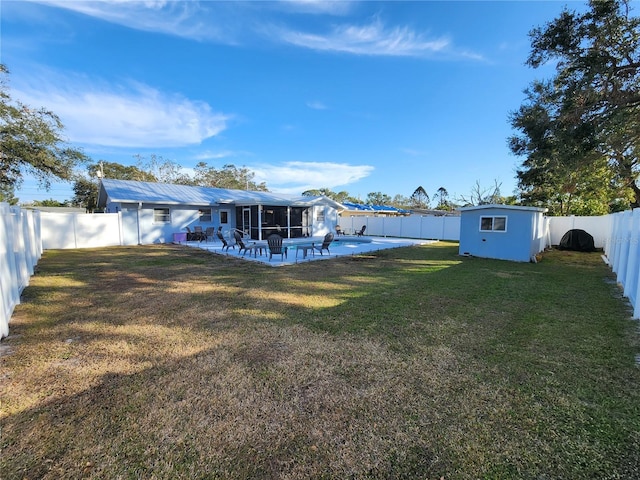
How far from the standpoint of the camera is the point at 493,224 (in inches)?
473

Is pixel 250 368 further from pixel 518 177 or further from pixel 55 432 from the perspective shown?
pixel 518 177

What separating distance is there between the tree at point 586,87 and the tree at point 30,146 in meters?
22.9

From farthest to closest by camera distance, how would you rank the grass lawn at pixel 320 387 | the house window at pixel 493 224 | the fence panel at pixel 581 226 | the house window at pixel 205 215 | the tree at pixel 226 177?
the tree at pixel 226 177 → the house window at pixel 205 215 → the fence panel at pixel 581 226 → the house window at pixel 493 224 → the grass lawn at pixel 320 387

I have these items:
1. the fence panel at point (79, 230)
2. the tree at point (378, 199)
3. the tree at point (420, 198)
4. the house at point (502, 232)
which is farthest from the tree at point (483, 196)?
the tree at point (420, 198)

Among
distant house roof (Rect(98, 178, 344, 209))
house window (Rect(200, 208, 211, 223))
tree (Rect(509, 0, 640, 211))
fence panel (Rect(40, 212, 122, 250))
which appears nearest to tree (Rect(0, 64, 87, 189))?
distant house roof (Rect(98, 178, 344, 209))

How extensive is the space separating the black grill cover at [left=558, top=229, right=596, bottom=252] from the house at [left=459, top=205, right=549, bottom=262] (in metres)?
3.20

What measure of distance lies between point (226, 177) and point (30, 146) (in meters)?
26.2

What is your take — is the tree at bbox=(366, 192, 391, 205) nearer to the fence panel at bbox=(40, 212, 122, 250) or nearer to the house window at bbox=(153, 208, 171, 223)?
the house window at bbox=(153, 208, 171, 223)

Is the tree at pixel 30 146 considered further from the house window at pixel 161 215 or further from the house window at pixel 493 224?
the house window at pixel 493 224

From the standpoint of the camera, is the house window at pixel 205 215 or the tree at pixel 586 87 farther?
the house window at pixel 205 215

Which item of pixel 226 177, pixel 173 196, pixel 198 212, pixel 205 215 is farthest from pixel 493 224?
pixel 226 177

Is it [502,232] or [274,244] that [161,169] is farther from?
[502,232]

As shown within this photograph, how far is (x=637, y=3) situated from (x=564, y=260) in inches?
317

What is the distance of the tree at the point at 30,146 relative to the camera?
50.8ft
